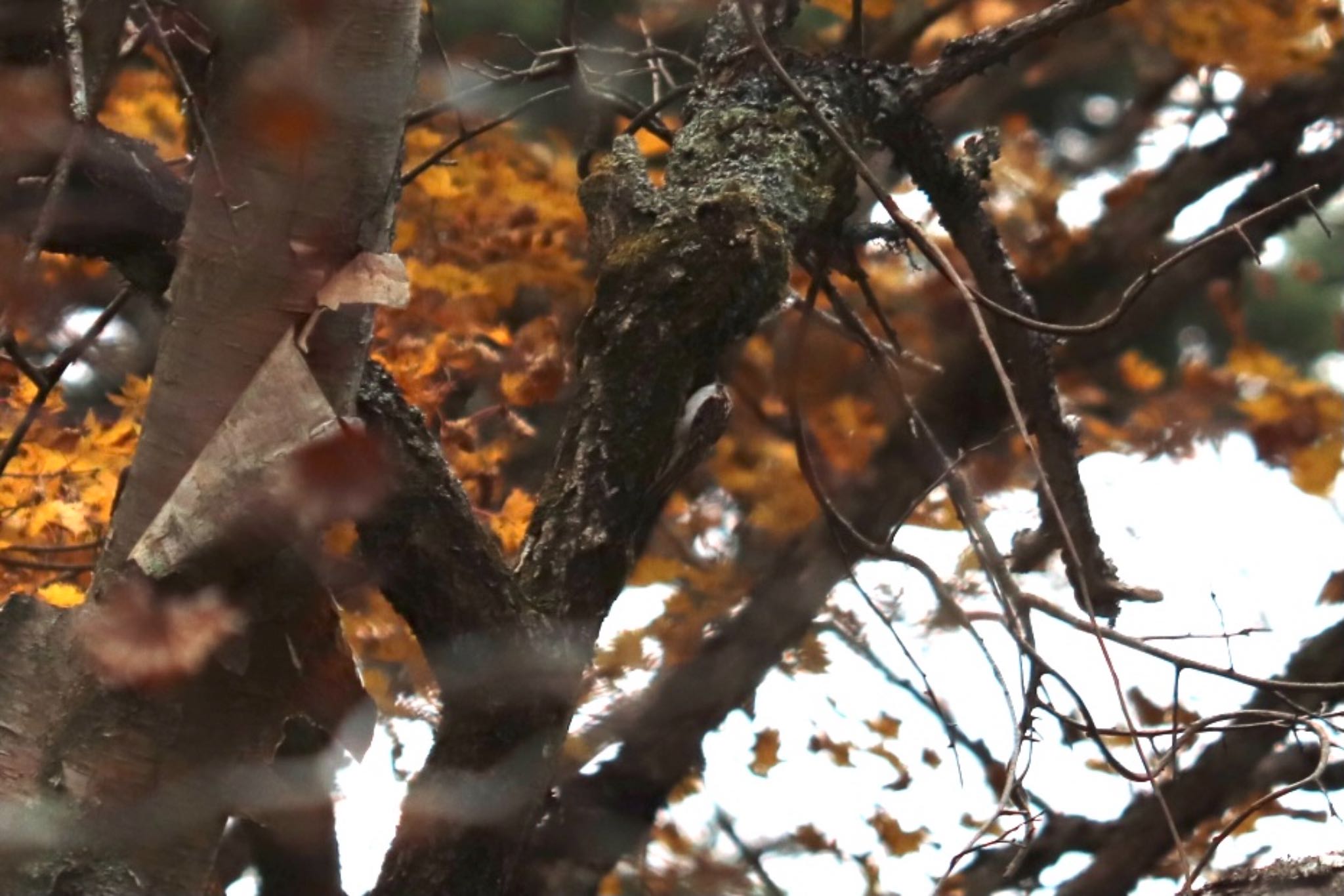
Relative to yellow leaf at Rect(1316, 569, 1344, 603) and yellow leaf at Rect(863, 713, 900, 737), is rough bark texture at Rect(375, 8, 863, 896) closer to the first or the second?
yellow leaf at Rect(863, 713, 900, 737)

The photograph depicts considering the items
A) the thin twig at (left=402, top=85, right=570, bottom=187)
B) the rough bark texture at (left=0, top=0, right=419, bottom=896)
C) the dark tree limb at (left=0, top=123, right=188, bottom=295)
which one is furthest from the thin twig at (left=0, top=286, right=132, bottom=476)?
the thin twig at (left=402, top=85, right=570, bottom=187)

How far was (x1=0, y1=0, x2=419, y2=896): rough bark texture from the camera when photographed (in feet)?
4.30

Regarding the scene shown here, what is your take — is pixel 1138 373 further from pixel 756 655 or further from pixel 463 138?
pixel 463 138

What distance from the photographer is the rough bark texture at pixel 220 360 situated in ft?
4.30

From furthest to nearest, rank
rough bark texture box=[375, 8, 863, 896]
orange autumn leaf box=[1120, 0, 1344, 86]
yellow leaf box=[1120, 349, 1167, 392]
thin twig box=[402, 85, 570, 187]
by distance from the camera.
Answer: yellow leaf box=[1120, 349, 1167, 392] < orange autumn leaf box=[1120, 0, 1344, 86] < thin twig box=[402, 85, 570, 187] < rough bark texture box=[375, 8, 863, 896]

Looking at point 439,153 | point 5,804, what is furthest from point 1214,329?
point 5,804

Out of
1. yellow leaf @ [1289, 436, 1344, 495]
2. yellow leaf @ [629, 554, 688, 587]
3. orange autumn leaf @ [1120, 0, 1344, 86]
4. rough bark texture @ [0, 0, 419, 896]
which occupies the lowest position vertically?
rough bark texture @ [0, 0, 419, 896]

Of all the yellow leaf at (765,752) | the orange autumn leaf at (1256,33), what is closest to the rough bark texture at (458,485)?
the yellow leaf at (765,752)

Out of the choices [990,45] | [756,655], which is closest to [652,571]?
[756,655]

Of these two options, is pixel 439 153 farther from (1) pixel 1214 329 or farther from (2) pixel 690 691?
(1) pixel 1214 329

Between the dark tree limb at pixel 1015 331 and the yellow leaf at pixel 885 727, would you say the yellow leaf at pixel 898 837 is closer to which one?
the yellow leaf at pixel 885 727

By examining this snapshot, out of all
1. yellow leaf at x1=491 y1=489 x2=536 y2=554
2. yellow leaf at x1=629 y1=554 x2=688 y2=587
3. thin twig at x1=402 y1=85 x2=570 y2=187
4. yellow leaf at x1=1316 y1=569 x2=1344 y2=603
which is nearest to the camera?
thin twig at x1=402 y1=85 x2=570 y2=187

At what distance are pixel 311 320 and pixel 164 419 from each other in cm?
19

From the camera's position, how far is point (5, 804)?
1344 millimetres
